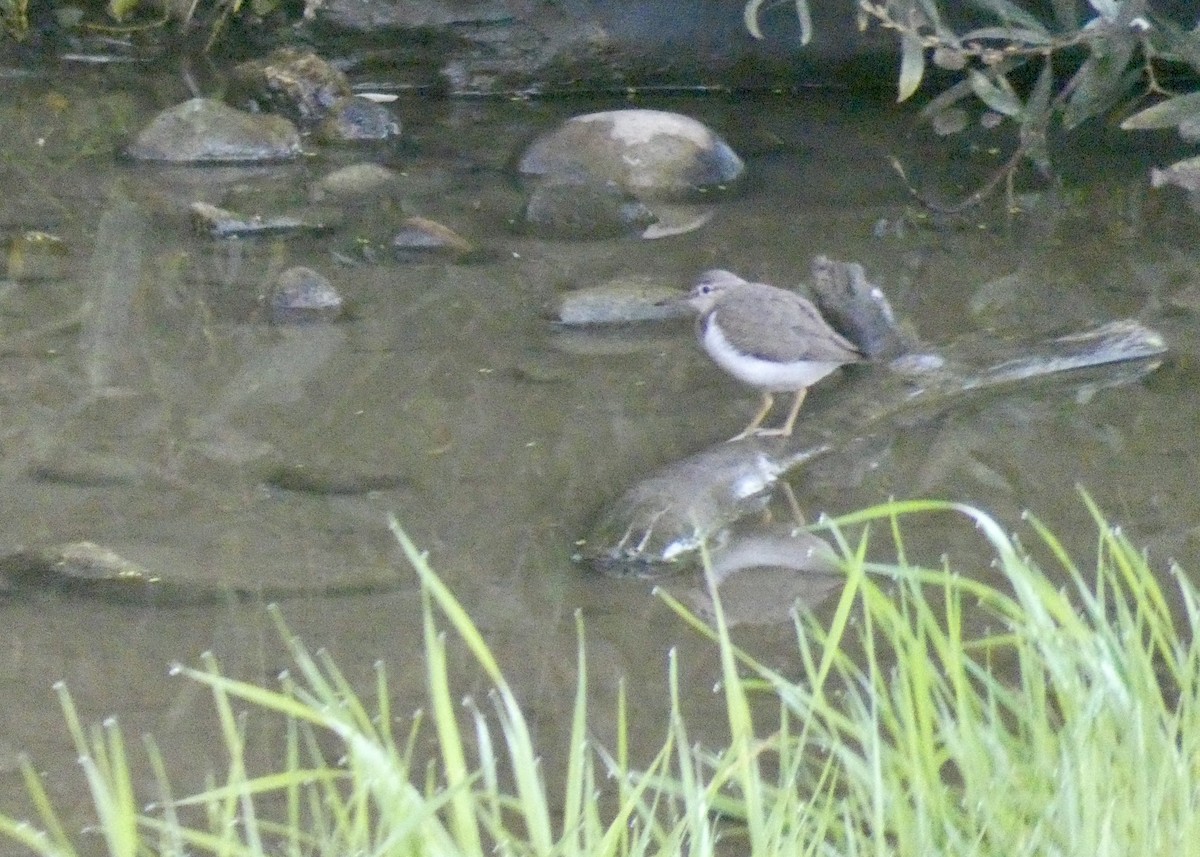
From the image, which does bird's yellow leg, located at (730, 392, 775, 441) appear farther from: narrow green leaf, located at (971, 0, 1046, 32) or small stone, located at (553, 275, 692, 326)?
narrow green leaf, located at (971, 0, 1046, 32)

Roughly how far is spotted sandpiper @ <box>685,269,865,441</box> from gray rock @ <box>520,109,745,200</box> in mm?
3134

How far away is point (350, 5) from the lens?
421 inches

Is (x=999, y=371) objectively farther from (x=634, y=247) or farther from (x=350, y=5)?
(x=350, y=5)

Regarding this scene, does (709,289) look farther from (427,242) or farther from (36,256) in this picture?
(36,256)

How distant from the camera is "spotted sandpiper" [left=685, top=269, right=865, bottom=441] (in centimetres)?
514

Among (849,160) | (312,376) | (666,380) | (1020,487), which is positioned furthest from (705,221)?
(1020,487)

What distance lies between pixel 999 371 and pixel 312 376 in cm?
232

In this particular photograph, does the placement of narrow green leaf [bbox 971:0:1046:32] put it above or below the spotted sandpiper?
above

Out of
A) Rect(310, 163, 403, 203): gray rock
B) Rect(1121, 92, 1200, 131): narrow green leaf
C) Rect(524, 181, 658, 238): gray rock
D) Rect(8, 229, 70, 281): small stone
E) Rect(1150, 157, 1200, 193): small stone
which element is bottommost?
Rect(310, 163, 403, 203): gray rock

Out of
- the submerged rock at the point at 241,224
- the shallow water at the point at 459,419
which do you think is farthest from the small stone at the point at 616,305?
the submerged rock at the point at 241,224

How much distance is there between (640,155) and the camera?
8633mm

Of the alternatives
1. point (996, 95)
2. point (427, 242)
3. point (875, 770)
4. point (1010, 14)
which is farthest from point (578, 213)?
point (875, 770)

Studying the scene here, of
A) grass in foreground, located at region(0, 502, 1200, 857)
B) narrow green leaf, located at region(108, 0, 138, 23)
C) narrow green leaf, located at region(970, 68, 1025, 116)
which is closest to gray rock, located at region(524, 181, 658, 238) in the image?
narrow green leaf, located at region(970, 68, 1025, 116)

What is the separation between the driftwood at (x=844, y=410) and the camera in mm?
4531
